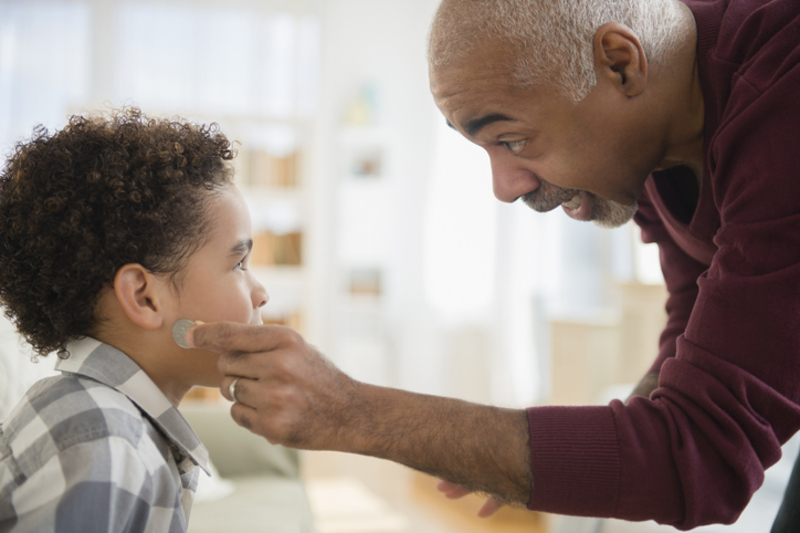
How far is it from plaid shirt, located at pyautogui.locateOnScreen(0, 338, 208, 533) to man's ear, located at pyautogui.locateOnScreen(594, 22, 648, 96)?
864mm

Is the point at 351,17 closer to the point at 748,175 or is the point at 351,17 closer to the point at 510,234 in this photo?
the point at 510,234

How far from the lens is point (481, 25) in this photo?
1.05 metres

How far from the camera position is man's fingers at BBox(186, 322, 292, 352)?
2.68ft

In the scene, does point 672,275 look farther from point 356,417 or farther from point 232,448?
point 232,448

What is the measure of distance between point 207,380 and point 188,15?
4355 millimetres

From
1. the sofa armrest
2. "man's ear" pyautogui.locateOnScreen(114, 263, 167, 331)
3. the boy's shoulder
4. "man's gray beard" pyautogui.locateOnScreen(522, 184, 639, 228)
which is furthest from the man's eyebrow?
the sofa armrest

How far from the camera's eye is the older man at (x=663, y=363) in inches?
32.5

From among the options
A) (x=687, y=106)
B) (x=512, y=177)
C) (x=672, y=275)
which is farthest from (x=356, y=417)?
(x=672, y=275)

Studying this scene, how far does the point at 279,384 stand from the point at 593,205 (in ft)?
2.51

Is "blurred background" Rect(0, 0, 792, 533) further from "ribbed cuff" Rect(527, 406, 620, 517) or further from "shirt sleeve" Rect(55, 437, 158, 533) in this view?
"shirt sleeve" Rect(55, 437, 158, 533)

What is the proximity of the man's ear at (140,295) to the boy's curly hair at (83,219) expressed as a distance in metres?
0.01

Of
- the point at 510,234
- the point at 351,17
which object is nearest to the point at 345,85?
the point at 351,17

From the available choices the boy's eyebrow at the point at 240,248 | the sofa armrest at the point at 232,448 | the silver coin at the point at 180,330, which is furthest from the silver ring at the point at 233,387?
the sofa armrest at the point at 232,448

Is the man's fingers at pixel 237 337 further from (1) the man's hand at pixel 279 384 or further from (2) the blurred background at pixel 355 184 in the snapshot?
(2) the blurred background at pixel 355 184
